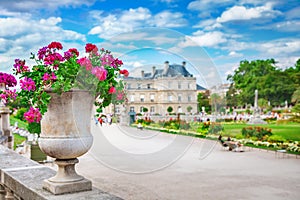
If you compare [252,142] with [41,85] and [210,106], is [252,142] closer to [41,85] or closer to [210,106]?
[210,106]

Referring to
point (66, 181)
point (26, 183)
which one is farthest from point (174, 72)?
point (66, 181)

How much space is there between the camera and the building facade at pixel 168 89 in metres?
5.94

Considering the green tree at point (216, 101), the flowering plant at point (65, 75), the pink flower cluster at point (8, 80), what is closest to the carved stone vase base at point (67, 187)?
the flowering plant at point (65, 75)

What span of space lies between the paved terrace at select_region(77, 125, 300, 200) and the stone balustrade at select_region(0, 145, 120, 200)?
54.9 inches

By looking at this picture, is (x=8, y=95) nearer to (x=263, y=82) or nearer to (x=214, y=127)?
(x=214, y=127)

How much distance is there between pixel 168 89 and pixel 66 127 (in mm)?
3286

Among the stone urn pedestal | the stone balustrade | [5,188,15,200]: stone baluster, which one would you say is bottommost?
[5,188,15,200]: stone baluster

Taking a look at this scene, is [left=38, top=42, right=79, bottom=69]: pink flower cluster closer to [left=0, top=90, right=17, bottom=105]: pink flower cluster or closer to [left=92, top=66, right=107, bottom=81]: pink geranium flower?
[left=92, top=66, right=107, bottom=81]: pink geranium flower

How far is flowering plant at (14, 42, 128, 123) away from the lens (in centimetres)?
293

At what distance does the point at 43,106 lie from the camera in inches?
115

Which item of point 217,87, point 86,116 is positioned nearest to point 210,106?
point 217,87

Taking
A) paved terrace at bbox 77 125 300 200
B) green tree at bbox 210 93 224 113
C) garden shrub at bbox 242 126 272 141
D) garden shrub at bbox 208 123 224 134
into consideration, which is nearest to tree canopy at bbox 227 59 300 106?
garden shrub at bbox 242 126 272 141

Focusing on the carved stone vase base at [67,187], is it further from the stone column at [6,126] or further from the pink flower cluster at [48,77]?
the stone column at [6,126]

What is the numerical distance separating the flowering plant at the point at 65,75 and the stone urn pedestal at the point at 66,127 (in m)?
0.06
